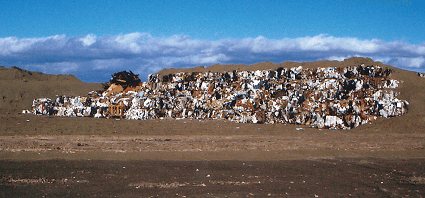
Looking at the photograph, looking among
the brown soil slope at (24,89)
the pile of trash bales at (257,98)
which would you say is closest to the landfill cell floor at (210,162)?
the pile of trash bales at (257,98)

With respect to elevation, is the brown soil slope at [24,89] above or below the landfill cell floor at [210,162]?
above

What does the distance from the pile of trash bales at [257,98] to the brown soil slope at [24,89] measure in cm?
415

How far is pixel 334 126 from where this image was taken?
758 inches

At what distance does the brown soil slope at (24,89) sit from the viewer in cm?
2938

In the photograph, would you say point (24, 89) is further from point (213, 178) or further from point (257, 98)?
point (213, 178)

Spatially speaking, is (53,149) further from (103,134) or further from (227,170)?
(227,170)

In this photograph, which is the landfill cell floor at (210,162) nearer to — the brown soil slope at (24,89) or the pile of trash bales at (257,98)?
the pile of trash bales at (257,98)

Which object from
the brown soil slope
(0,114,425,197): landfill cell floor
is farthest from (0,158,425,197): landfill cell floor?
the brown soil slope

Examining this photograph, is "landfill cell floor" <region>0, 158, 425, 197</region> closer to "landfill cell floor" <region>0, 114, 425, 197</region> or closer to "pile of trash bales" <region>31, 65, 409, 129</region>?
"landfill cell floor" <region>0, 114, 425, 197</region>

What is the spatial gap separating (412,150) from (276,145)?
210 inches

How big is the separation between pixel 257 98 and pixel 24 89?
2331cm

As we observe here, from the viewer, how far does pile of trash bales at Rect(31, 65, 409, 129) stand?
2023cm

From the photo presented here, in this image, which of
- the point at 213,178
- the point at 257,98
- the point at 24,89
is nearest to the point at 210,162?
the point at 213,178

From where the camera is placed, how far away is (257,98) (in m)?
23.1
